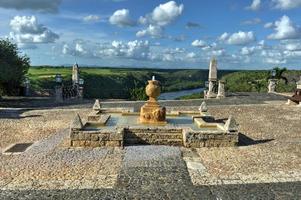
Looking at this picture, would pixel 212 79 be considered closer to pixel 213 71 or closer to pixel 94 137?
pixel 213 71

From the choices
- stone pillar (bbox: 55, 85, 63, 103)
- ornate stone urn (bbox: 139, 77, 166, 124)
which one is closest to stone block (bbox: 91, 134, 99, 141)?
ornate stone urn (bbox: 139, 77, 166, 124)

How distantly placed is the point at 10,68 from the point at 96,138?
56.6ft

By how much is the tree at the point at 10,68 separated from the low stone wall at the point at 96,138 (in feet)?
54.1

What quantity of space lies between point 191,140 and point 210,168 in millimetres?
2363

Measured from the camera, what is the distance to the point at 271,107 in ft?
66.0

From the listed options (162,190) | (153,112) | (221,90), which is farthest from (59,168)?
(221,90)

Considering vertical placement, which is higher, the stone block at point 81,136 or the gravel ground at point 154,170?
the stone block at point 81,136

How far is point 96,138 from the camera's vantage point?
11102 mm

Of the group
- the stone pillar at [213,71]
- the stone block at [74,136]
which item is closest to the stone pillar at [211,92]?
the stone pillar at [213,71]

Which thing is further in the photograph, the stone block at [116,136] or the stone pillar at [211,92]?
the stone pillar at [211,92]

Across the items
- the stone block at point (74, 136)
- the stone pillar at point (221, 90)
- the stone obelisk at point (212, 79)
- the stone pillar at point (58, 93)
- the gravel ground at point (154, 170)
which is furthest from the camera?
the stone obelisk at point (212, 79)

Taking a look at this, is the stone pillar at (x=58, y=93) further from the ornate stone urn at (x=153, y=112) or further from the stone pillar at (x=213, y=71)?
the ornate stone urn at (x=153, y=112)

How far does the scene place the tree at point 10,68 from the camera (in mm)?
25750

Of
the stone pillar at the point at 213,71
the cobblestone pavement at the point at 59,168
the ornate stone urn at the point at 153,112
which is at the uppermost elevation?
the stone pillar at the point at 213,71
